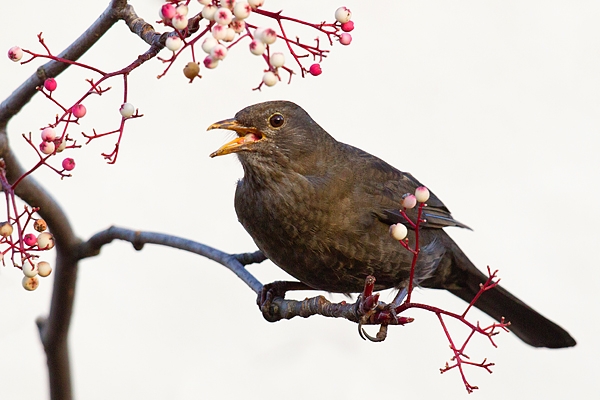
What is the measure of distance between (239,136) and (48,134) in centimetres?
142

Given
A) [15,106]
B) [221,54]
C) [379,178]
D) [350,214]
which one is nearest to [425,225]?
[379,178]

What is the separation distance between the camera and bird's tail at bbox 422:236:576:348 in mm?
4527

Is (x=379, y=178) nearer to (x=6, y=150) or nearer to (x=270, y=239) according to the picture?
(x=270, y=239)

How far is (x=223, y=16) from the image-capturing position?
1.77m

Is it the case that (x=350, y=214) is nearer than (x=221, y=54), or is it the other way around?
(x=221, y=54)

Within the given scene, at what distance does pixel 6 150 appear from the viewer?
2863 millimetres

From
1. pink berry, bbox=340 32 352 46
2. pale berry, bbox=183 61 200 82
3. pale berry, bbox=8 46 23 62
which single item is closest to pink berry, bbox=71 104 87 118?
pale berry, bbox=8 46 23 62

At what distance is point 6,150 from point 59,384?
1314 millimetres

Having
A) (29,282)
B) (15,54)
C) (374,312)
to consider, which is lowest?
(374,312)

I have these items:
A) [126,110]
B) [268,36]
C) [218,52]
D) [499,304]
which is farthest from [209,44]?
[499,304]

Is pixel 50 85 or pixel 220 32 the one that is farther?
pixel 50 85

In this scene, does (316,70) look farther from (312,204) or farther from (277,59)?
(312,204)

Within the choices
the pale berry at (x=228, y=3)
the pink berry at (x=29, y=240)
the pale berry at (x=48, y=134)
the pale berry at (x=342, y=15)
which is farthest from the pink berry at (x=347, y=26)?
the pink berry at (x=29, y=240)

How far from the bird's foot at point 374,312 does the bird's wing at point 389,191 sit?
4.19 feet
